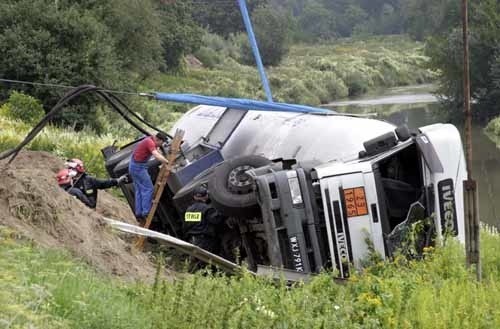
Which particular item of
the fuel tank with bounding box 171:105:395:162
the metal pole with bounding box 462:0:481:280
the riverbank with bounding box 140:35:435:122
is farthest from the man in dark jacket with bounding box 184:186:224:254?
the riverbank with bounding box 140:35:435:122

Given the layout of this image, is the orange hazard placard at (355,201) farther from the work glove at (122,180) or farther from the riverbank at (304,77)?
the riverbank at (304,77)

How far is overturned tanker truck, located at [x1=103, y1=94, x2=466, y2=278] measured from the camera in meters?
9.70

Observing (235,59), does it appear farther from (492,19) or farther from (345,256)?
(345,256)

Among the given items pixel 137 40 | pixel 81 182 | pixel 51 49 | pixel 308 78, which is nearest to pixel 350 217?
pixel 81 182

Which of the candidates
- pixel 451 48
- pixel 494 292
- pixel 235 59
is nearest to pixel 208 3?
pixel 235 59

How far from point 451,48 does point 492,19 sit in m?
2.41

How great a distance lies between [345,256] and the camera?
9.66 meters

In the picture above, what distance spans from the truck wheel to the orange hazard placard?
44.6 inches

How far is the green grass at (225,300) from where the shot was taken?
17.4 feet

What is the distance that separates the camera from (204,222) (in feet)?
35.9

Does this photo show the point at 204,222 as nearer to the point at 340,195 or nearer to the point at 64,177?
the point at 340,195

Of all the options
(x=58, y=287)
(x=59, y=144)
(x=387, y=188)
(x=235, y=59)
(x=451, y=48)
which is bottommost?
(x=235, y=59)

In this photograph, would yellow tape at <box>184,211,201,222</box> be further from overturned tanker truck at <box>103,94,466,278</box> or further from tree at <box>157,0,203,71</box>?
tree at <box>157,0,203,71</box>

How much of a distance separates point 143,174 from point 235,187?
7.78ft
